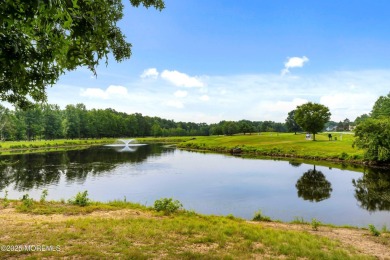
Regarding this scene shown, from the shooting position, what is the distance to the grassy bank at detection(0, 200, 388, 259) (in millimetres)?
8945

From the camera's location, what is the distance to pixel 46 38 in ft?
17.8

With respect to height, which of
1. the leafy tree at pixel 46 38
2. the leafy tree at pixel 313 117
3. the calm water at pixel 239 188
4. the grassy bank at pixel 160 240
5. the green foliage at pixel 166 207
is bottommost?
the calm water at pixel 239 188

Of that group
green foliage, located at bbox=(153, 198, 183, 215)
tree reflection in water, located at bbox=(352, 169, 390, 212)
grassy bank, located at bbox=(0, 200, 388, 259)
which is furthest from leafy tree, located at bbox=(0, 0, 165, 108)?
tree reflection in water, located at bbox=(352, 169, 390, 212)

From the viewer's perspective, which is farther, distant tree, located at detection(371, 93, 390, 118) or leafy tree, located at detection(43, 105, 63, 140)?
leafy tree, located at detection(43, 105, 63, 140)

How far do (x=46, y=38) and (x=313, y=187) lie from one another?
30321 mm

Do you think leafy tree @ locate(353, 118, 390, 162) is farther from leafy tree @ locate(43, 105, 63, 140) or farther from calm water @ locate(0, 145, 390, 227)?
leafy tree @ locate(43, 105, 63, 140)

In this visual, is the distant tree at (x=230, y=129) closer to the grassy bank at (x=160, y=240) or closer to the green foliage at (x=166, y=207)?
the green foliage at (x=166, y=207)

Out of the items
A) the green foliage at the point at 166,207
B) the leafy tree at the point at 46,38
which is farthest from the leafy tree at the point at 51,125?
the leafy tree at the point at 46,38

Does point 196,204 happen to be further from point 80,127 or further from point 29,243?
point 80,127

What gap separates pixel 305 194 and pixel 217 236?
61.9 ft

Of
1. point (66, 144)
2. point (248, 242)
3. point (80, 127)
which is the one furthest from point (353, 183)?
point (80, 127)

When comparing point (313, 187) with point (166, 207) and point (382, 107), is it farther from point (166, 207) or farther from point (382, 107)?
point (382, 107)

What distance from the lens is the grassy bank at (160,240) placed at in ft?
29.3

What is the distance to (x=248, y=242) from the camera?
10633 mm
